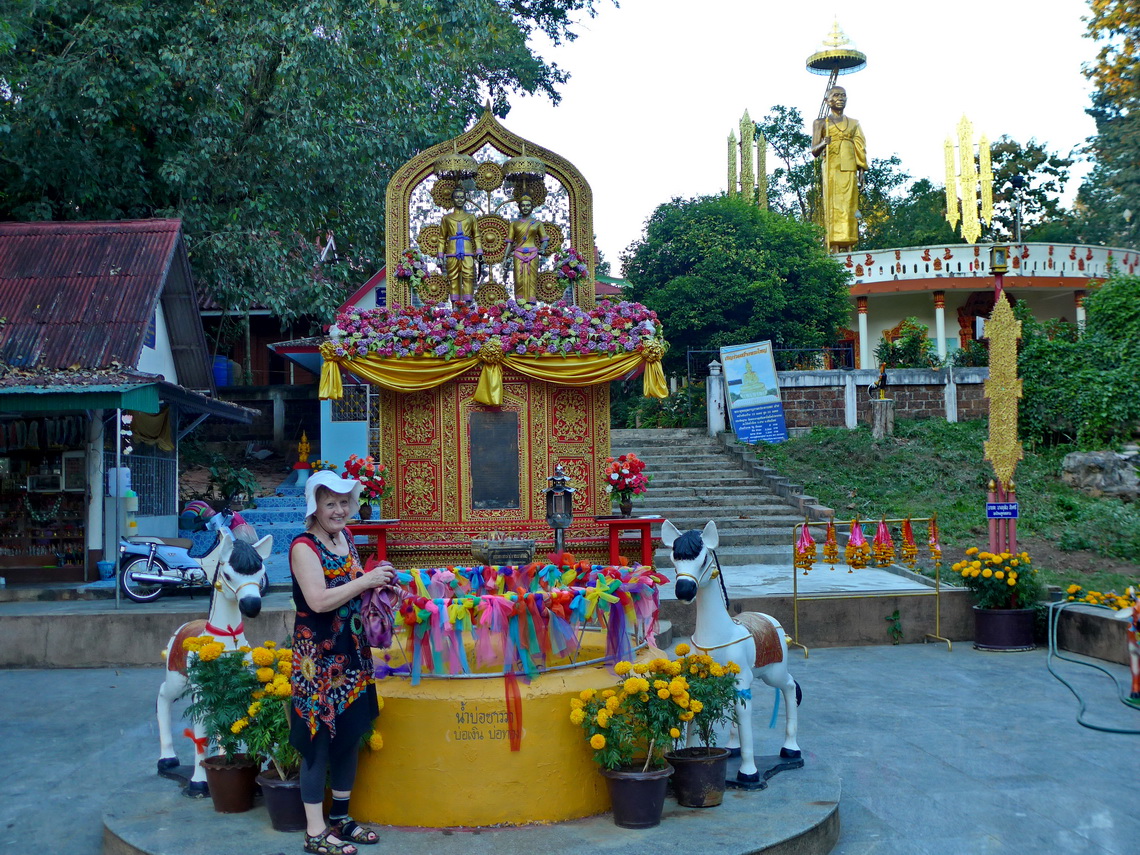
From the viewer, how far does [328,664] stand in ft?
15.3

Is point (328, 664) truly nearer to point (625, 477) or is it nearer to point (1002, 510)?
point (625, 477)

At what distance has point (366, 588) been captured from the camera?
453 cm

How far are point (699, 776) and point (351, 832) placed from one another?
178 cm

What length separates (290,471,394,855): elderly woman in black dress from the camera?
15.1ft

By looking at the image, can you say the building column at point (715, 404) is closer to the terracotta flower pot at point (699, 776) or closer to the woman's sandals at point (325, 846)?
the terracotta flower pot at point (699, 776)

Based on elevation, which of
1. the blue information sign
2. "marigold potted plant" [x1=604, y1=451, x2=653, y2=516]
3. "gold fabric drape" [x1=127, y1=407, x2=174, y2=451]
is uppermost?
"gold fabric drape" [x1=127, y1=407, x2=174, y2=451]

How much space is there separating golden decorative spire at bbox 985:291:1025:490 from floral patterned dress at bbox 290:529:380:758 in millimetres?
8362

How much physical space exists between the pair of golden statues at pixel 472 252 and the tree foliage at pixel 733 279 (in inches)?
500

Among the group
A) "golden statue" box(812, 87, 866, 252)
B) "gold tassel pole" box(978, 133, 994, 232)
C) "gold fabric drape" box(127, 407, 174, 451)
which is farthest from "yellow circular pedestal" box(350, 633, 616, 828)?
"golden statue" box(812, 87, 866, 252)

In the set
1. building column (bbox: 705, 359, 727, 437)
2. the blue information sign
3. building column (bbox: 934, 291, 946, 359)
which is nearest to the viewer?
the blue information sign

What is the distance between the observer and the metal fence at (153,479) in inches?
595

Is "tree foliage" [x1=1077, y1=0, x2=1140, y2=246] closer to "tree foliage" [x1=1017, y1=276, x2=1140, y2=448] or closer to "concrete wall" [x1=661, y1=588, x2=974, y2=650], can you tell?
"tree foliage" [x1=1017, y1=276, x2=1140, y2=448]

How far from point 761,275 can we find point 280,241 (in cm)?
1145

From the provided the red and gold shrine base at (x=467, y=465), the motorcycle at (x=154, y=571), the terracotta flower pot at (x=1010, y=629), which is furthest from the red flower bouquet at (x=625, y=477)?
the motorcycle at (x=154, y=571)
